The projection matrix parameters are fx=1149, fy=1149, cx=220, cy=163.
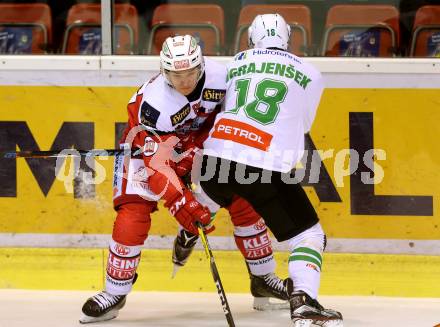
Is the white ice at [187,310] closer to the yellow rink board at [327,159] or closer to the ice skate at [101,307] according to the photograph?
the ice skate at [101,307]

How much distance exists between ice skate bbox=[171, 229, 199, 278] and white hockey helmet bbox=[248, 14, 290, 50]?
868 mm

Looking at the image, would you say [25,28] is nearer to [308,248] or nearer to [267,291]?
[267,291]

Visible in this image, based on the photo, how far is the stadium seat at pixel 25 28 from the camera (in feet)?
18.1

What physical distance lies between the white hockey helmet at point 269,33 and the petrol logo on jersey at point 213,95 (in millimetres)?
246

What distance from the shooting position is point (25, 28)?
5.59 metres

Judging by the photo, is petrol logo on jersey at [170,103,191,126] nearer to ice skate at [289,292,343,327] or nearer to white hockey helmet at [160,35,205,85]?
white hockey helmet at [160,35,205,85]

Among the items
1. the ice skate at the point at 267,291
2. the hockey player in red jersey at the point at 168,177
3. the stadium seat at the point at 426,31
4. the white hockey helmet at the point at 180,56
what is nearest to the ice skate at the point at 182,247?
the hockey player in red jersey at the point at 168,177

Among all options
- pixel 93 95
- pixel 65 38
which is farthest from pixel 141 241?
pixel 65 38

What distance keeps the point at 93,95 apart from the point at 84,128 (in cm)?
16

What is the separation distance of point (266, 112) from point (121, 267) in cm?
92

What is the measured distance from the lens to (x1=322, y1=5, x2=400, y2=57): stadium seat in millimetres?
5359

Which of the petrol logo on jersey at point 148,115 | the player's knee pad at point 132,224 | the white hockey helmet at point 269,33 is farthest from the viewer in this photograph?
the player's knee pad at point 132,224

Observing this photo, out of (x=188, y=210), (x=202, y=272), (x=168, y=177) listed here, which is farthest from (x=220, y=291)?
(x=202, y=272)

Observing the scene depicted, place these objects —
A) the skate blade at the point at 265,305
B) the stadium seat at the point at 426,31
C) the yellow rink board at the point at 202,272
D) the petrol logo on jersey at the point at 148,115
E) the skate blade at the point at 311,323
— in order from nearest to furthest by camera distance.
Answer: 1. the skate blade at the point at 311,323
2. the petrol logo on jersey at the point at 148,115
3. the skate blade at the point at 265,305
4. the yellow rink board at the point at 202,272
5. the stadium seat at the point at 426,31
